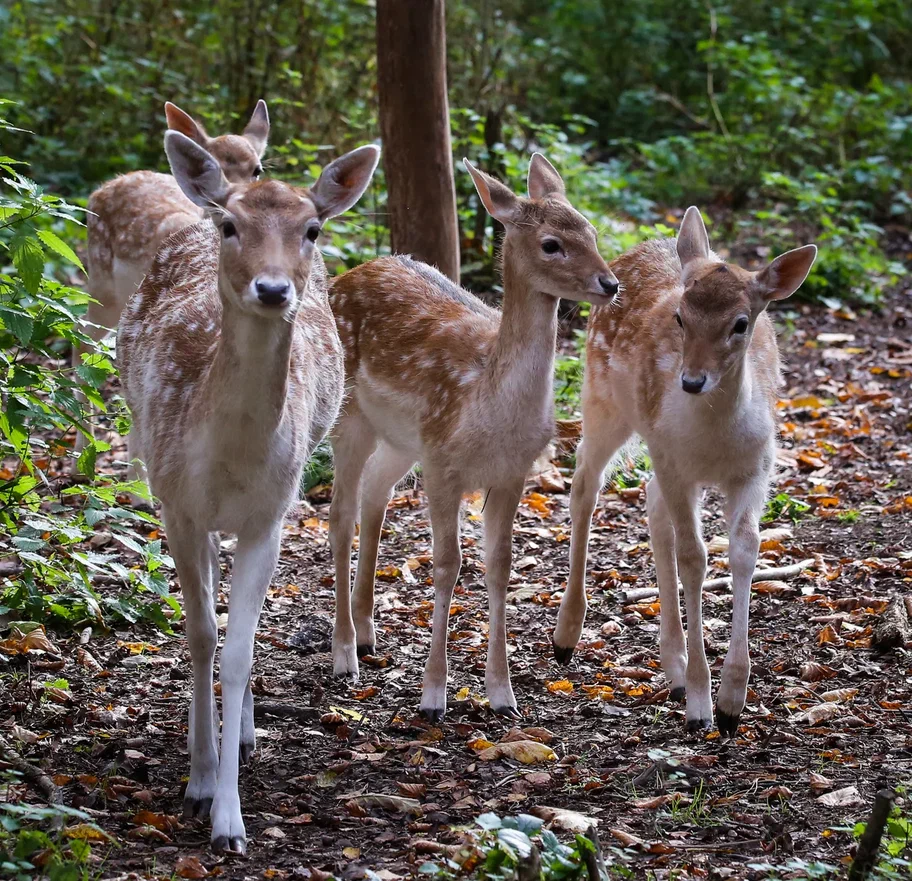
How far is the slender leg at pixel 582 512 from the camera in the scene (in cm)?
593

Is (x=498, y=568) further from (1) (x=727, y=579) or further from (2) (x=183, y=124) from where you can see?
(2) (x=183, y=124)

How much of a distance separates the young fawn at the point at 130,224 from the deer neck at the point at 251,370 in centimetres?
386

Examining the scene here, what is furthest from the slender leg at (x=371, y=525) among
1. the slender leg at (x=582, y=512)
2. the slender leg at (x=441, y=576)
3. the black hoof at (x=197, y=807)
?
the black hoof at (x=197, y=807)

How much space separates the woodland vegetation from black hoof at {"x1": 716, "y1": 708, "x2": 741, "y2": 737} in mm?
146

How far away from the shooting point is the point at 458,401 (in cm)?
557

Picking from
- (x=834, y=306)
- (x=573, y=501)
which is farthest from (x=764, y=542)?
(x=834, y=306)

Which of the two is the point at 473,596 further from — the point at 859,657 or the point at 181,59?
the point at 181,59

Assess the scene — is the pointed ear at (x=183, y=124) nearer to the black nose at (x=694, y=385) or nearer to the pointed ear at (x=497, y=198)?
the pointed ear at (x=497, y=198)

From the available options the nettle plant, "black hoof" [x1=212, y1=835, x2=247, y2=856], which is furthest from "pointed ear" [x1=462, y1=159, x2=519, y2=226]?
"black hoof" [x1=212, y1=835, x2=247, y2=856]

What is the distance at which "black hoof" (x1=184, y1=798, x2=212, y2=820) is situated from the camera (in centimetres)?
432

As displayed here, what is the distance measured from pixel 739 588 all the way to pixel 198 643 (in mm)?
2164

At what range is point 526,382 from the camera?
17.6 feet

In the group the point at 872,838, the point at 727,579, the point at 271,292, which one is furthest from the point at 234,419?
the point at 727,579

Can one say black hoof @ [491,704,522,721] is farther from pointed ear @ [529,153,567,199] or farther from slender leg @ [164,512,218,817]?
pointed ear @ [529,153,567,199]
